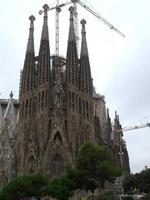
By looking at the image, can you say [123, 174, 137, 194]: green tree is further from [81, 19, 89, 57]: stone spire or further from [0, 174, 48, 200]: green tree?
[81, 19, 89, 57]: stone spire

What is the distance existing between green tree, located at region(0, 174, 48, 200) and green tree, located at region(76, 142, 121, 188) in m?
5.88

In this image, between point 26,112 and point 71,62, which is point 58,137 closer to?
point 26,112

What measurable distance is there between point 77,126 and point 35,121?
26.0ft

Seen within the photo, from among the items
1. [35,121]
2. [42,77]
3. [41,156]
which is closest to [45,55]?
[42,77]

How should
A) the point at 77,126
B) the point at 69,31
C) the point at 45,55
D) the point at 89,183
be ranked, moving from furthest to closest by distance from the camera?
the point at 69,31
the point at 45,55
the point at 77,126
the point at 89,183

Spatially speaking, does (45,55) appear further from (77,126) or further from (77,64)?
(77,126)

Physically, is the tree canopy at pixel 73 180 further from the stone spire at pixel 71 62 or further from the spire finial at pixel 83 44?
the spire finial at pixel 83 44

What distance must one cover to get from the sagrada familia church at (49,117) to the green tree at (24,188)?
61.2 ft

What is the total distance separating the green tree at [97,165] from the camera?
1935 inches

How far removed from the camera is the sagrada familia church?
229 feet

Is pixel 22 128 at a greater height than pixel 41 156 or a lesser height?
greater

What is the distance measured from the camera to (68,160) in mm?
68750

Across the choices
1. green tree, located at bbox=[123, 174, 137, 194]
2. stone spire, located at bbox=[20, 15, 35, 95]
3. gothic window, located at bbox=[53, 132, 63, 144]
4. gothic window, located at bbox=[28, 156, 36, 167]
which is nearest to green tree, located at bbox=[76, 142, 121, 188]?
green tree, located at bbox=[123, 174, 137, 194]

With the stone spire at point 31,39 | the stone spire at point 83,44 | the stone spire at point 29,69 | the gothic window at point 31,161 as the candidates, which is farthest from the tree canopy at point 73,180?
the stone spire at point 31,39
